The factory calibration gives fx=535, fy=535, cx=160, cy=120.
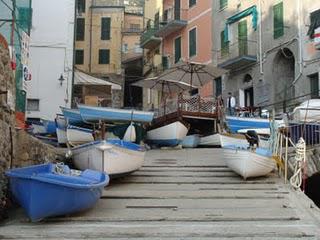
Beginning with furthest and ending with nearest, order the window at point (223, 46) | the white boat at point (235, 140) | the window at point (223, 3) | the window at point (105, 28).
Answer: the window at point (105, 28) → the window at point (223, 3) → the window at point (223, 46) → the white boat at point (235, 140)

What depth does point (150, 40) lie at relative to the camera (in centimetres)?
4128

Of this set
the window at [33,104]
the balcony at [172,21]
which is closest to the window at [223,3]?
the balcony at [172,21]

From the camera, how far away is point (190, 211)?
10.2m

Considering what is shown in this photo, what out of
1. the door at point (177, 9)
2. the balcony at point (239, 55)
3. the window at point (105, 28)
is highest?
the window at point (105, 28)

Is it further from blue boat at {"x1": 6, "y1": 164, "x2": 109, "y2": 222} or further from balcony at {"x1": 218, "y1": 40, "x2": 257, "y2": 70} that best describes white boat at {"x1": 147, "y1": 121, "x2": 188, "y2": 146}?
blue boat at {"x1": 6, "y1": 164, "x2": 109, "y2": 222}

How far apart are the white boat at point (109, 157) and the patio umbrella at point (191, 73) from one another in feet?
37.5

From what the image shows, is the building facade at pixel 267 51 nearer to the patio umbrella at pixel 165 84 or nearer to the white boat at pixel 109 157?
the patio umbrella at pixel 165 84

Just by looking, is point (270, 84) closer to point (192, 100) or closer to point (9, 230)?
point (192, 100)

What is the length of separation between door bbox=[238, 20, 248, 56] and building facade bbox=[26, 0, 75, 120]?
29.8ft

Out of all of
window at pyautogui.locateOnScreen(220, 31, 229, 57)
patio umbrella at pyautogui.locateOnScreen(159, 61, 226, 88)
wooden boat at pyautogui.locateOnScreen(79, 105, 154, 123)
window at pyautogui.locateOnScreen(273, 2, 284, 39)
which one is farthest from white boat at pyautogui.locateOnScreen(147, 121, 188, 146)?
window at pyautogui.locateOnScreen(220, 31, 229, 57)

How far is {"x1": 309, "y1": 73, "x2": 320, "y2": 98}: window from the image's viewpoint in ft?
72.0

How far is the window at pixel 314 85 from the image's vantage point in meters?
22.0

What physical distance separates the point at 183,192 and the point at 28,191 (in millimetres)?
4113

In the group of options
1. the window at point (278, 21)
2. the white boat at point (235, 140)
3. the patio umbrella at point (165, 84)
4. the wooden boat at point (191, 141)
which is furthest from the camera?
the patio umbrella at point (165, 84)
